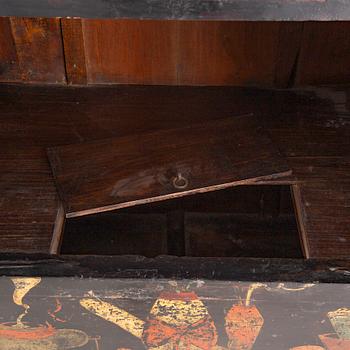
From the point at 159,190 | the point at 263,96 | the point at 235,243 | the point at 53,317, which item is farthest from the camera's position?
the point at 235,243

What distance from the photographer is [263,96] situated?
169 cm

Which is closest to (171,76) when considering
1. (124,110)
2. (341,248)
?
(124,110)

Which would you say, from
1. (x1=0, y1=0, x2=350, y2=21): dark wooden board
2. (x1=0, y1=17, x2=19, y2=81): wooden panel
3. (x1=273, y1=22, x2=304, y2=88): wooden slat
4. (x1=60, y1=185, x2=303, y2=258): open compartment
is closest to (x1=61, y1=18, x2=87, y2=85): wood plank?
(x1=0, y1=17, x2=19, y2=81): wooden panel

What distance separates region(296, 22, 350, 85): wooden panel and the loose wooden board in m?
0.23

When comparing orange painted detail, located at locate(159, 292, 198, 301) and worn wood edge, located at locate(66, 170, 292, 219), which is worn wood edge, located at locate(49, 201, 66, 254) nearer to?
worn wood edge, located at locate(66, 170, 292, 219)

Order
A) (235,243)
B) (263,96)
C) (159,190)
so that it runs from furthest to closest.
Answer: (235,243) → (263,96) → (159,190)

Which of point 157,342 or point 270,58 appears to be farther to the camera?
point 270,58

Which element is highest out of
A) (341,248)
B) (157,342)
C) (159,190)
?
(159,190)

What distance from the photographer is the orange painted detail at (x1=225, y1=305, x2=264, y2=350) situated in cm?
126

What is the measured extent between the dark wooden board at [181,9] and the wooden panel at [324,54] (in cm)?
74

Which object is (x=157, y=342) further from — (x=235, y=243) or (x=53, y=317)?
(x=235, y=243)

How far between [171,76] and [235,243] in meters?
0.45

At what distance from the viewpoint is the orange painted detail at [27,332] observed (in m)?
1.31

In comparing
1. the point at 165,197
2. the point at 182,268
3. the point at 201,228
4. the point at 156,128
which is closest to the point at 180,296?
the point at 182,268
